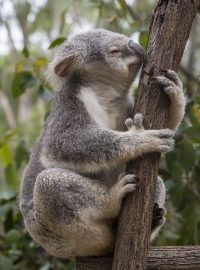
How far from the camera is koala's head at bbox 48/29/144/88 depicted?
3.93 metres

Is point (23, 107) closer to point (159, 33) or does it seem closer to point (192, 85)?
point (192, 85)

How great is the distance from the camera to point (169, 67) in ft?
11.4

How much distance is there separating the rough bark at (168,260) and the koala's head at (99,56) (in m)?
1.20

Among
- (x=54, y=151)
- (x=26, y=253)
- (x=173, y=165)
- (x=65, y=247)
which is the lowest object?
(x=26, y=253)

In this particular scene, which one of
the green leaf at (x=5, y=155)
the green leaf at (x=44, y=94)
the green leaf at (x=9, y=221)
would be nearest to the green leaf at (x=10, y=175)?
the green leaf at (x=5, y=155)

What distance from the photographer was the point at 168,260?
11.8 ft

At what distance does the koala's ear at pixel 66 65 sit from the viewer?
13.3 ft

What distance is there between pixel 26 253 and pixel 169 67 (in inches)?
114

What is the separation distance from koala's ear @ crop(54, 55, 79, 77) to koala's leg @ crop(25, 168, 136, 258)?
0.76 metres

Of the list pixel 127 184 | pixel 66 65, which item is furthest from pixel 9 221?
pixel 127 184

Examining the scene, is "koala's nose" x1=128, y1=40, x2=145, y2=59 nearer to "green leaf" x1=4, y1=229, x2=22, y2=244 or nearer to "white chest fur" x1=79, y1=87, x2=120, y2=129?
"white chest fur" x1=79, y1=87, x2=120, y2=129

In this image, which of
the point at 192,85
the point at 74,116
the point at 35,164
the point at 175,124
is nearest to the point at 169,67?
the point at 175,124

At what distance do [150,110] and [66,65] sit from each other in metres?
0.92

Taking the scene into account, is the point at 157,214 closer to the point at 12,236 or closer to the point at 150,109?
the point at 150,109
